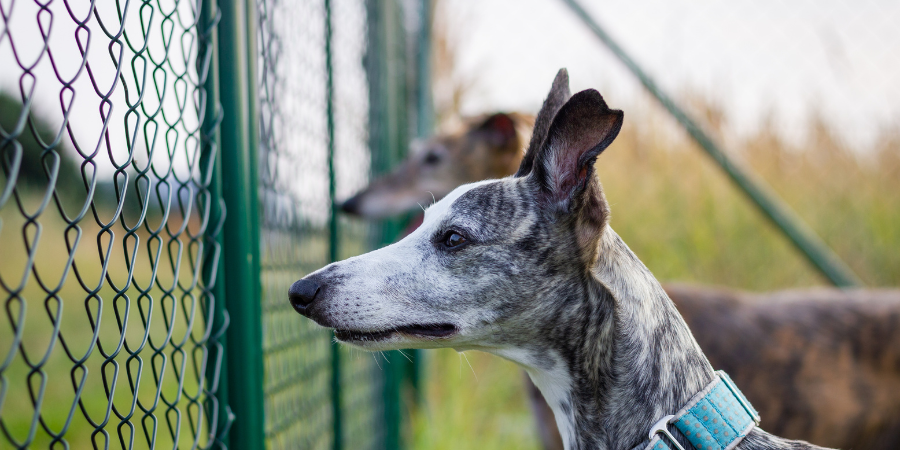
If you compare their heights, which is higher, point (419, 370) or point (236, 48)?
point (236, 48)

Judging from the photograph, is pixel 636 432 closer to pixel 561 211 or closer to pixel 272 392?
pixel 561 211

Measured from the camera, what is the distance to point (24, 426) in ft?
10.7

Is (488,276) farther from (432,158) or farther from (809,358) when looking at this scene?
(432,158)

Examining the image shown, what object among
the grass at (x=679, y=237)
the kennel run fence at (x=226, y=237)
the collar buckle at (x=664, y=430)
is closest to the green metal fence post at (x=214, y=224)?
the kennel run fence at (x=226, y=237)

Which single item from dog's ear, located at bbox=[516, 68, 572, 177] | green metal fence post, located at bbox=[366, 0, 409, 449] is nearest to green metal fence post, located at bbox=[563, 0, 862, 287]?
green metal fence post, located at bbox=[366, 0, 409, 449]

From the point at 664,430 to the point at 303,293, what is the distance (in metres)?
0.92

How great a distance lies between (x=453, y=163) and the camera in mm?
3580

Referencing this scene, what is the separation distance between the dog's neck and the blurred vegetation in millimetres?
2582

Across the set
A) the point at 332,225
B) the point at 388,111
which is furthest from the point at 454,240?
the point at 388,111

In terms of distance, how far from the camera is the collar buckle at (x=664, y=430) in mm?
1367

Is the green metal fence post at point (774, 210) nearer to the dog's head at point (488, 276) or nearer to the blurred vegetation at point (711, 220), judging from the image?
the blurred vegetation at point (711, 220)

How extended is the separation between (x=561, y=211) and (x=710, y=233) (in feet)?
11.0

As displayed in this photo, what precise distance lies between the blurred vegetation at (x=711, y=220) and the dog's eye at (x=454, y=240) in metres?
2.63

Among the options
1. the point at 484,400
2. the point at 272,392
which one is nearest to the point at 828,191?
the point at 484,400
